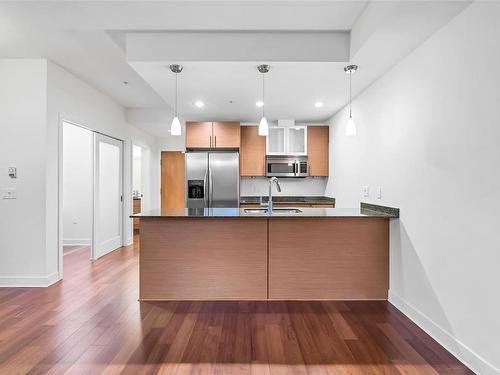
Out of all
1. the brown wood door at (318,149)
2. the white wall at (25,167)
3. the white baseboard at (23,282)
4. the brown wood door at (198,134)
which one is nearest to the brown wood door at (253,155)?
the brown wood door at (198,134)

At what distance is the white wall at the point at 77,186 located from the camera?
18.7 ft

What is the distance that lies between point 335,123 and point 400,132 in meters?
2.19

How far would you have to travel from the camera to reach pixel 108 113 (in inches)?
189

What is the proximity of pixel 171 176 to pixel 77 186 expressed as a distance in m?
2.23

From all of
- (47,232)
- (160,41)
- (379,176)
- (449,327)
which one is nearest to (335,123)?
(379,176)

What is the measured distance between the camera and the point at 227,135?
5117 mm

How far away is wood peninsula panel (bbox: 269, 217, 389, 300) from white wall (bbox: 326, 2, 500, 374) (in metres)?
0.25

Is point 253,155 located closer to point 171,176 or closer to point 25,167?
point 171,176

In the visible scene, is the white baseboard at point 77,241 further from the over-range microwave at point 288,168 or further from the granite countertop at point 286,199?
the over-range microwave at point 288,168

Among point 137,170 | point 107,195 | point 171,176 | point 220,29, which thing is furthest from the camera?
point 137,170

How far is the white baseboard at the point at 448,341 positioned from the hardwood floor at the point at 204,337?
0.17ft

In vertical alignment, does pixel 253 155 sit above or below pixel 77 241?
above

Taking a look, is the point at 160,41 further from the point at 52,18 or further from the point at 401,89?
the point at 401,89

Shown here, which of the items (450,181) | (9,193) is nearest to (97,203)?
(9,193)
